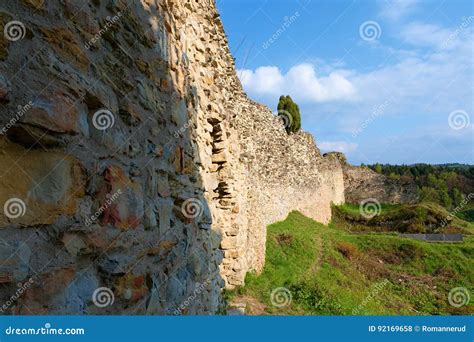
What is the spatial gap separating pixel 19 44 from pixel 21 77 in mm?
134

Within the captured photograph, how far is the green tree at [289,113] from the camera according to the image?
21.6m

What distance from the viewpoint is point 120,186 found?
2.05m

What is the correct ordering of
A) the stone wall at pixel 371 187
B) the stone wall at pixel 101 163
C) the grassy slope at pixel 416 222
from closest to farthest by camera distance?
the stone wall at pixel 101 163 → the grassy slope at pixel 416 222 → the stone wall at pixel 371 187

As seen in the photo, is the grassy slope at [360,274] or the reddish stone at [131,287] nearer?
the reddish stone at [131,287]

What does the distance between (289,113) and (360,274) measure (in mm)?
13284

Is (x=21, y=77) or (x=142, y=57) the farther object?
(x=142, y=57)

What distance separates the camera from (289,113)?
23.4m

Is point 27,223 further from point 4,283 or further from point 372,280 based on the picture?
point 372,280

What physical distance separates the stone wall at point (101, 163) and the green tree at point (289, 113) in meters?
17.8

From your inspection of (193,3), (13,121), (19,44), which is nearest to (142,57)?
(19,44)

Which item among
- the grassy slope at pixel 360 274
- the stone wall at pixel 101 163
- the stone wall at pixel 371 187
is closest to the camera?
the stone wall at pixel 101 163

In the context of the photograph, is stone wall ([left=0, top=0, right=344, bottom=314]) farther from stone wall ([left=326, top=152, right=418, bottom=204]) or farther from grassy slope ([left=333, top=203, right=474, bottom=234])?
stone wall ([left=326, top=152, right=418, bottom=204])

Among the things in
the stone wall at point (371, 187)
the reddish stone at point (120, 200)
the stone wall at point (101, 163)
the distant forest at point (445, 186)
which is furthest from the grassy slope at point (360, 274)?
the stone wall at point (371, 187)

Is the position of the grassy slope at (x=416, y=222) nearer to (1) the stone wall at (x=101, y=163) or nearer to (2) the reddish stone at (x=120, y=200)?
(1) the stone wall at (x=101, y=163)
